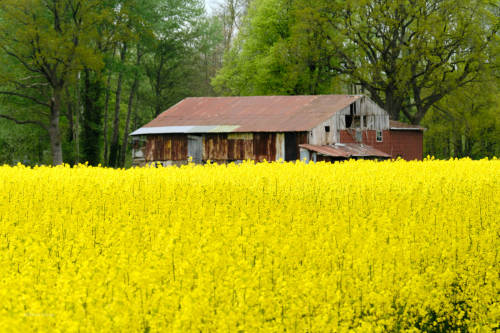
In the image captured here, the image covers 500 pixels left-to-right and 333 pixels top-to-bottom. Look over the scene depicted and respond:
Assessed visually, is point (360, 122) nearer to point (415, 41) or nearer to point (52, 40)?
point (415, 41)

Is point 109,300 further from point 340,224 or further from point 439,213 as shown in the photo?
point 439,213

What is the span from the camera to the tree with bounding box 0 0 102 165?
1577 inches

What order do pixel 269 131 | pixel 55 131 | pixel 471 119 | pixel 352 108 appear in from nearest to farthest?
pixel 269 131
pixel 55 131
pixel 352 108
pixel 471 119

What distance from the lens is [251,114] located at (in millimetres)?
44250

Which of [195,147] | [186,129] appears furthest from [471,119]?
[186,129]

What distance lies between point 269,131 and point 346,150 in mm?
4870

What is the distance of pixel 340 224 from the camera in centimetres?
1022

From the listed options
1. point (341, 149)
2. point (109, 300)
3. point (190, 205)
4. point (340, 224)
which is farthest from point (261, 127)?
point (109, 300)

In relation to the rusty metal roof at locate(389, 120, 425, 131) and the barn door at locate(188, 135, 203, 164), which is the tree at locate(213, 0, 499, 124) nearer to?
the rusty metal roof at locate(389, 120, 425, 131)

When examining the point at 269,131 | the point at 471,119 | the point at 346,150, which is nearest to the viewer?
the point at 269,131

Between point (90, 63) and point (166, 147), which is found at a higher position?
point (90, 63)

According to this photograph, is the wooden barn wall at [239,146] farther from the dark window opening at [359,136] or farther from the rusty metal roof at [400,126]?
the rusty metal roof at [400,126]

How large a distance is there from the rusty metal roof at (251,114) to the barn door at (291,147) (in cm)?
64

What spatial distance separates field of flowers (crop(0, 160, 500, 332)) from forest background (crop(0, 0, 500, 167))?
2909 cm
